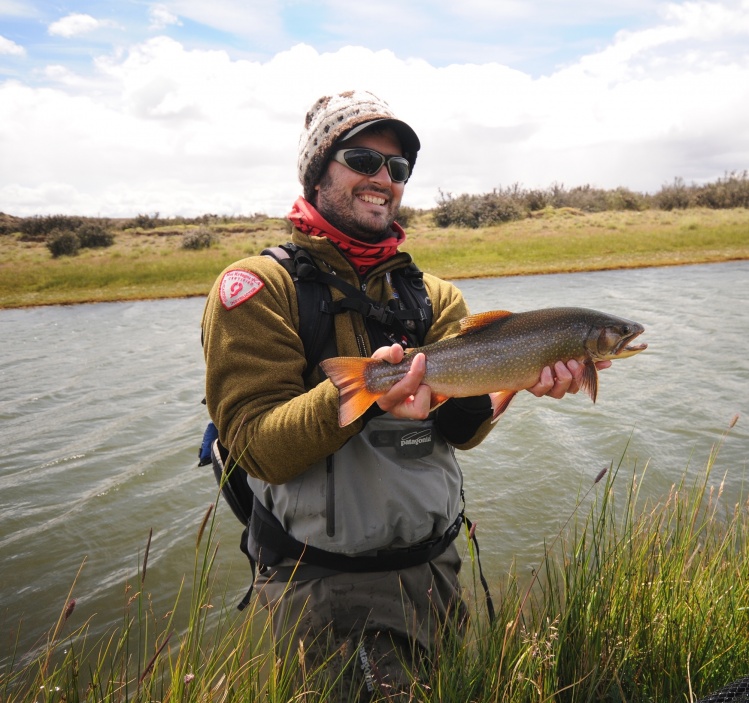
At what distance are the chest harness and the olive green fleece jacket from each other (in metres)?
0.06

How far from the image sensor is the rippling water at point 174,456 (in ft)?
20.9

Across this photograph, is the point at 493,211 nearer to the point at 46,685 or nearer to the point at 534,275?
the point at 534,275

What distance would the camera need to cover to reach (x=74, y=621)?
18.7 ft

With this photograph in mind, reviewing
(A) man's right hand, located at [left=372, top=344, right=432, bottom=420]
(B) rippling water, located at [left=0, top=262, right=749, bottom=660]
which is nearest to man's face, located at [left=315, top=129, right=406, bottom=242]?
(A) man's right hand, located at [left=372, top=344, right=432, bottom=420]

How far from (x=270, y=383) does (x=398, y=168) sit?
5.57 feet

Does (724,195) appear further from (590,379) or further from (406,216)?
(590,379)

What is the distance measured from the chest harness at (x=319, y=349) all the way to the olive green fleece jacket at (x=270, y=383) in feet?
0.21

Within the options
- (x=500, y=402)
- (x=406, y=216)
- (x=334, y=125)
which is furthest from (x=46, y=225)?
(x=500, y=402)

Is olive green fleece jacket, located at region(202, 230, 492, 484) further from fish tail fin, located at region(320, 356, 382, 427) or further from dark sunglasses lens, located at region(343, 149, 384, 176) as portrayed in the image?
dark sunglasses lens, located at region(343, 149, 384, 176)

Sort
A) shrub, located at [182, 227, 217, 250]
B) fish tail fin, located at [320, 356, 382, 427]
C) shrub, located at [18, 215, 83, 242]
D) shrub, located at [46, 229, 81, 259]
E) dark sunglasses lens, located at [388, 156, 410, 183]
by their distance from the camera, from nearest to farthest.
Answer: fish tail fin, located at [320, 356, 382, 427], dark sunglasses lens, located at [388, 156, 410, 183], shrub, located at [46, 229, 81, 259], shrub, located at [182, 227, 217, 250], shrub, located at [18, 215, 83, 242]

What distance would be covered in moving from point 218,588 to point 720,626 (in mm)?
4553

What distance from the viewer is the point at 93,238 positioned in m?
44.7

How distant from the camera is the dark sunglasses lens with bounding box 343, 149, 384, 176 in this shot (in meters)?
3.72

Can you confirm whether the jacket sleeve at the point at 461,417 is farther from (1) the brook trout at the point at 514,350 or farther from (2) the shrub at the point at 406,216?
(2) the shrub at the point at 406,216
